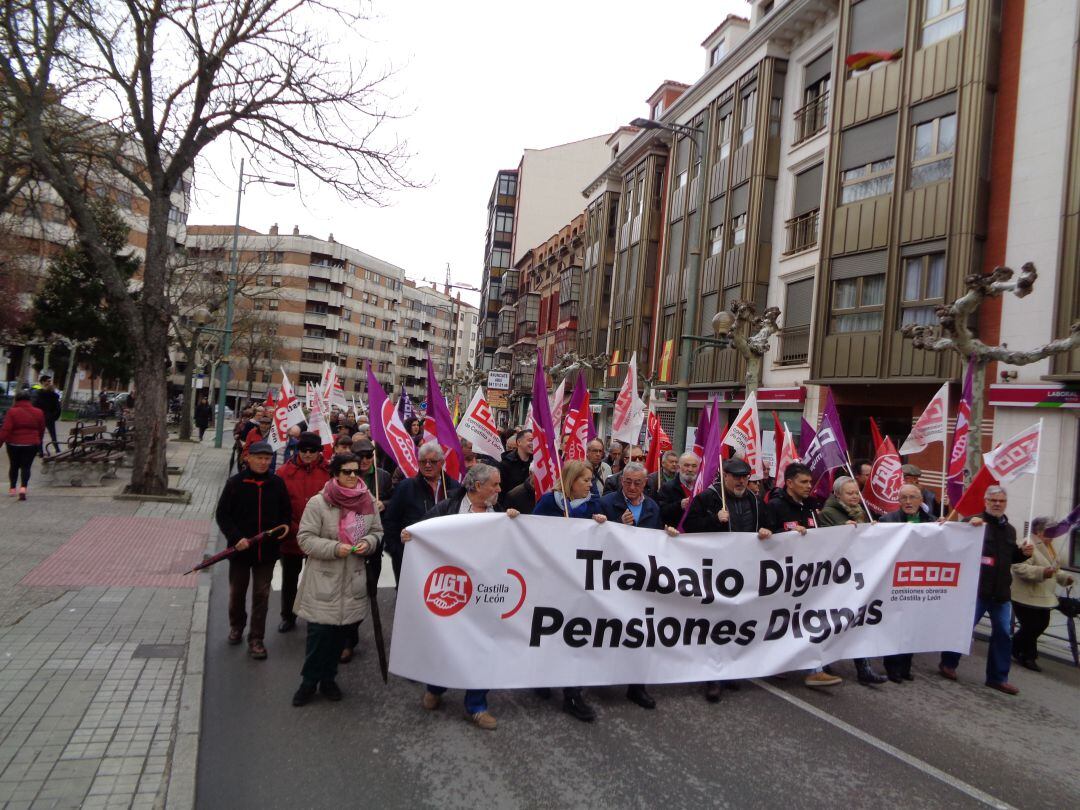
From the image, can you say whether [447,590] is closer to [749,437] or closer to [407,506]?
[407,506]

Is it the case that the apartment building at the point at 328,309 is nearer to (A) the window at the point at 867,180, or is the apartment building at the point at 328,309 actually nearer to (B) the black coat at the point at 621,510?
(A) the window at the point at 867,180

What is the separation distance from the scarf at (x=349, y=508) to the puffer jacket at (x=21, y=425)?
28.2 ft

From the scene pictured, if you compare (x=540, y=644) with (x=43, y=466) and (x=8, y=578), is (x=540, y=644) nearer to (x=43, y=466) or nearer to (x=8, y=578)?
(x=8, y=578)

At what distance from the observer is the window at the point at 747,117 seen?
24.3m

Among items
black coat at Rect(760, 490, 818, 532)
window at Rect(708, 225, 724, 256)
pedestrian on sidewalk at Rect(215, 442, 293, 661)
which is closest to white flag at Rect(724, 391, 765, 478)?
black coat at Rect(760, 490, 818, 532)

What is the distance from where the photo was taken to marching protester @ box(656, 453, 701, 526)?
23.5 feet

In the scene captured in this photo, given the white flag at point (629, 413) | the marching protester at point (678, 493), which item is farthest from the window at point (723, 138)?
the marching protester at point (678, 493)

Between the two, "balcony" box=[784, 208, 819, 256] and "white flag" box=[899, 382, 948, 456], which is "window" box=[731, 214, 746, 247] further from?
"white flag" box=[899, 382, 948, 456]

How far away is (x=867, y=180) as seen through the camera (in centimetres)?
1845

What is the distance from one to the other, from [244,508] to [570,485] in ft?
8.39

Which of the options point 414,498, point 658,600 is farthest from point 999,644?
point 414,498

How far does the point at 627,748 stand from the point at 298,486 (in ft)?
11.2

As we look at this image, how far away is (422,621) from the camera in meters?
4.74

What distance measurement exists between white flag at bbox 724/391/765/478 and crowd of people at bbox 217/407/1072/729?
0.99 meters
